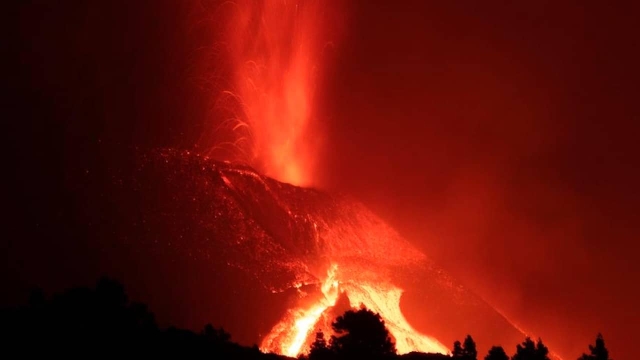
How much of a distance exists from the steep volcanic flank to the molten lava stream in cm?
10

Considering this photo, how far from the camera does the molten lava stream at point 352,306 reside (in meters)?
40.8

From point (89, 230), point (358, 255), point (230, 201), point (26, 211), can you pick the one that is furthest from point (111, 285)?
point (358, 255)

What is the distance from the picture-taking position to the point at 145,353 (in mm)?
22094

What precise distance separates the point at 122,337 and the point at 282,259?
27.9 metres

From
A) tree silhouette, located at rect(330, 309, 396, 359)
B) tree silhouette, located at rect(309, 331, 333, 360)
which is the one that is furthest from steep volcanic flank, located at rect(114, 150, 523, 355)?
tree silhouette, located at rect(309, 331, 333, 360)

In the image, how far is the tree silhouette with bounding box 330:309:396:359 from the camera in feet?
86.9

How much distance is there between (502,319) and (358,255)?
1431cm

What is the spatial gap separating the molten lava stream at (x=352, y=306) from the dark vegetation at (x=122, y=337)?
11003 mm

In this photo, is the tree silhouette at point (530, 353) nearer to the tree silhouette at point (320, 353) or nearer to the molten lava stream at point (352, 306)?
the tree silhouette at point (320, 353)

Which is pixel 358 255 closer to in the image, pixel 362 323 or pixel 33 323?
pixel 362 323

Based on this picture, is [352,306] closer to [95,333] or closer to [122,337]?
[122,337]

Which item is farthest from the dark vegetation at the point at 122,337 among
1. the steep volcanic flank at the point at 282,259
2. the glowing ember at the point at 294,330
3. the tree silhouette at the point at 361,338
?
the steep volcanic flank at the point at 282,259

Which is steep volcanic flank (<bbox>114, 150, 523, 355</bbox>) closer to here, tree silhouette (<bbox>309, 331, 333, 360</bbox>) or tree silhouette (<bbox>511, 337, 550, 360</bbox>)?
tree silhouette (<bbox>511, 337, 550, 360</bbox>)

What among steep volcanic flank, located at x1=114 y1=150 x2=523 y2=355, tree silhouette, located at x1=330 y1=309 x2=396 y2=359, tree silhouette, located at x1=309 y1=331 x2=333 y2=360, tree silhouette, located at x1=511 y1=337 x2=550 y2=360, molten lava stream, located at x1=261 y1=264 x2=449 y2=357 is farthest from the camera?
steep volcanic flank, located at x1=114 y1=150 x2=523 y2=355
